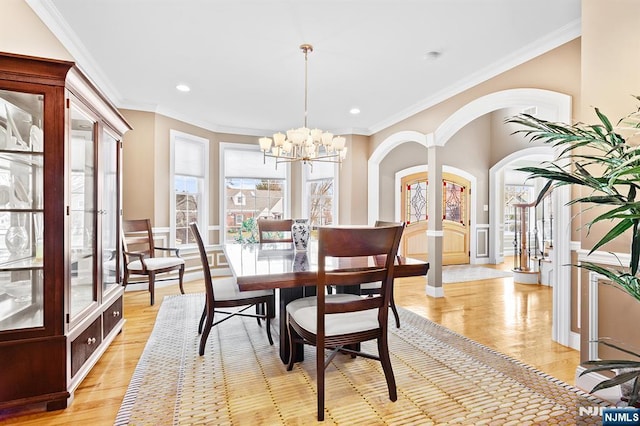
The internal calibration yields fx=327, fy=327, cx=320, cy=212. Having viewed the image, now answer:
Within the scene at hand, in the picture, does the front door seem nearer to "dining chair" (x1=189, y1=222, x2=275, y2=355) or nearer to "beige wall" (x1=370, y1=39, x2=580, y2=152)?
"beige wall" (x1=370, y1=39, x2=580, y2=152)

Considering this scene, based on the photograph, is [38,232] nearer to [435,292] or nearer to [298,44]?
[298,44]

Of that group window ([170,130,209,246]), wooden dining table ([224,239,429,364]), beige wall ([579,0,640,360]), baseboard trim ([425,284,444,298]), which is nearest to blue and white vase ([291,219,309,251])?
wooden dining table ([224,239,429,364])

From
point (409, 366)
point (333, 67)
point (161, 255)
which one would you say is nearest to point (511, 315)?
point (409, 366)

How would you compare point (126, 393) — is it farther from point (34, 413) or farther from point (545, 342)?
point (545, 342)

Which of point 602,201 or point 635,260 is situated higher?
point 602,201

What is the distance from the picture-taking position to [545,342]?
2.86m

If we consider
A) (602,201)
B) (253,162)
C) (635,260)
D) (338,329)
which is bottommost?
(338,329)

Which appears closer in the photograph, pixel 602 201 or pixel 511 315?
pixel 602 201

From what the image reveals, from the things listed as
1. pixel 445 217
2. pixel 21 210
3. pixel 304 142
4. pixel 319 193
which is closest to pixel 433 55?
pixel 304 142

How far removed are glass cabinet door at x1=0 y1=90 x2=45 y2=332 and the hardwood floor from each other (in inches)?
22.6

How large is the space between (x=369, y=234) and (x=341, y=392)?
3.45 feet

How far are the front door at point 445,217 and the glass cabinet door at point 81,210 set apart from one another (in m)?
5.40

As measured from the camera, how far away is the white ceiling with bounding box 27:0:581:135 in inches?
98.0

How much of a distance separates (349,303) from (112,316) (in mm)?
2145
